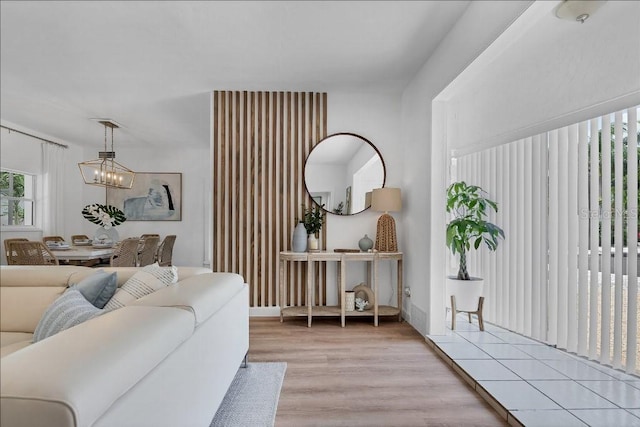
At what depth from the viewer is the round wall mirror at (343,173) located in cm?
368

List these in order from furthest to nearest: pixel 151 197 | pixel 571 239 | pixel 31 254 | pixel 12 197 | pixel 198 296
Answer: pixel 151 197
pixel 31 254
pixel 571 239
pixel 198 296
pixel 12 197

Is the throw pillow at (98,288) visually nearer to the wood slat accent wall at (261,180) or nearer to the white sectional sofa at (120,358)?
the white sectional sofa at (120,358)

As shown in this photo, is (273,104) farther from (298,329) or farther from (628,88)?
(628,88)

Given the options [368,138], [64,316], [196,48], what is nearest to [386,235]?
[368,138]

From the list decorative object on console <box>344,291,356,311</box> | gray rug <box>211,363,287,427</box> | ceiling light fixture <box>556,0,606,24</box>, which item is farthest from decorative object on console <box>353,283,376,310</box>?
ceiling light fixture <box>556,0,606,24</box>

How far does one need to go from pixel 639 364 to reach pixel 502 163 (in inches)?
65.3

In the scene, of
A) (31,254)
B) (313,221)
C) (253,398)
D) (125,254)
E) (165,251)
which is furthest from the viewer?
(165,251)

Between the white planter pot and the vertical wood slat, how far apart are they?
1073mm

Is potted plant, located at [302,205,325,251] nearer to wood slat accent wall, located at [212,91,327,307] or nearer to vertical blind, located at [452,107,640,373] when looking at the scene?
wood slat accent wall, located at [212,91,327,307]

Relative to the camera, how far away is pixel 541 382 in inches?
81.4

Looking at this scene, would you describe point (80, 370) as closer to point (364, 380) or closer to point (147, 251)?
point (364, 380)

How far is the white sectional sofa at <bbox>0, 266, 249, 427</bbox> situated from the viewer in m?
0.58

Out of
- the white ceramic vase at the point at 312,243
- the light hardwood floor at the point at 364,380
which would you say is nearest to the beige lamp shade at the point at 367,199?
the white ceramic vase at the point at 312,243

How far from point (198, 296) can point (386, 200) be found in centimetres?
234
